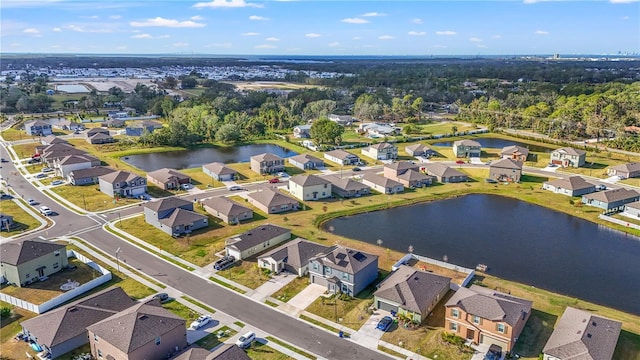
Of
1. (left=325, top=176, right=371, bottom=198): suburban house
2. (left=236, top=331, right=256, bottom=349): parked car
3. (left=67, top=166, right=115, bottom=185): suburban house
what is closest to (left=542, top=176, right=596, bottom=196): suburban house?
(left=325, top=176, right=371, bottom=198): suburban house

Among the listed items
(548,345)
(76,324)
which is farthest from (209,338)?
(548,345)

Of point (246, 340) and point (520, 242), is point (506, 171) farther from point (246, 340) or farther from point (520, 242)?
point (246, 340)

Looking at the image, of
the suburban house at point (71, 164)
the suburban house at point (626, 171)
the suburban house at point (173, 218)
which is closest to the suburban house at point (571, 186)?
the suburban house at point (626, 171)

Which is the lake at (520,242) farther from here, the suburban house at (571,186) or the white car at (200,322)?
the white car at (200,322)

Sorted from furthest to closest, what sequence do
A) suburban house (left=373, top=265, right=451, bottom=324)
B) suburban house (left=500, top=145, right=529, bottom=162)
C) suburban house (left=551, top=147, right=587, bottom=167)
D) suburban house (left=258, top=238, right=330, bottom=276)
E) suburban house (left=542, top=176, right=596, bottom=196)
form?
suburban house (left=500, top=145, right=529, bottom=162)
suburban house (left=551, top=147, right=587, bottom=167)
suburban house (left=542, top=176, right=596, bottom=196)
suburban house (left=258, top=238, right=330, bottom=276)
suburban house (left=373, top=265, right=451, bottom=324)

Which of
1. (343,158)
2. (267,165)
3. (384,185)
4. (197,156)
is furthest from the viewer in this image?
(197,156)

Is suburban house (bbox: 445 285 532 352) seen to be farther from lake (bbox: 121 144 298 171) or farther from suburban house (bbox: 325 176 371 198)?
lake (bbox: 121 144 298 171)

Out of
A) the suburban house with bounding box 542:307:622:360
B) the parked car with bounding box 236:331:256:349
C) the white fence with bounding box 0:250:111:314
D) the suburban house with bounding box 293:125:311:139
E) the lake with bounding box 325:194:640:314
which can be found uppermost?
the suburban house with bounding box 293:125:311:139

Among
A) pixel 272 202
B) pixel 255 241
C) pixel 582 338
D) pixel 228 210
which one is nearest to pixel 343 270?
pixel 255 241
